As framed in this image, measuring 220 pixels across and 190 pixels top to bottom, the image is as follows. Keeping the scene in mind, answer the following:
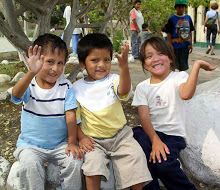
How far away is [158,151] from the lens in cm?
191

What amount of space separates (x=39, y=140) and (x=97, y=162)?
49 cm

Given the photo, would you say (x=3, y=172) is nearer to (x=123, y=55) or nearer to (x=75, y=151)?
(x=75, y=151)

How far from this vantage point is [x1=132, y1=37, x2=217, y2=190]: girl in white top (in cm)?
196

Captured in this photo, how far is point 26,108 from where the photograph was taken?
2.02 meters

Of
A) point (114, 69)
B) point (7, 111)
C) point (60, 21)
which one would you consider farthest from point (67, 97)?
point (60, 21)

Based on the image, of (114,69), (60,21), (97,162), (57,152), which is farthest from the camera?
(60,21)

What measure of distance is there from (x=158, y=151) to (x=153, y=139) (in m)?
0.12

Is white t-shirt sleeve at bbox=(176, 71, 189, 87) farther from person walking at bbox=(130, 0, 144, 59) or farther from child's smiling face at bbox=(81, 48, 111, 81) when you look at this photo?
person walking at bbox=(130, 0, 144, 59)

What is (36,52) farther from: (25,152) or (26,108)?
(25,152)

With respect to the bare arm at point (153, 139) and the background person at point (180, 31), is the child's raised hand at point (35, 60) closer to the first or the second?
the bare arm at point (153, 139)

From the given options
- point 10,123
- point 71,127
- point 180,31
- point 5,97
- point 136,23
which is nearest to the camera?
point 71,127

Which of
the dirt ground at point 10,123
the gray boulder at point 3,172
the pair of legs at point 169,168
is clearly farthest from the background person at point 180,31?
the gray boulder at point 3,172

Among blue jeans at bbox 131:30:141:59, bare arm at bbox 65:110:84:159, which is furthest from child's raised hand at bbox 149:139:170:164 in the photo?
blue jeans at bbox 131:30:141:59

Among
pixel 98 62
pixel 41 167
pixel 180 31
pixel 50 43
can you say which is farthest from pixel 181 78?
pixel 180 31
